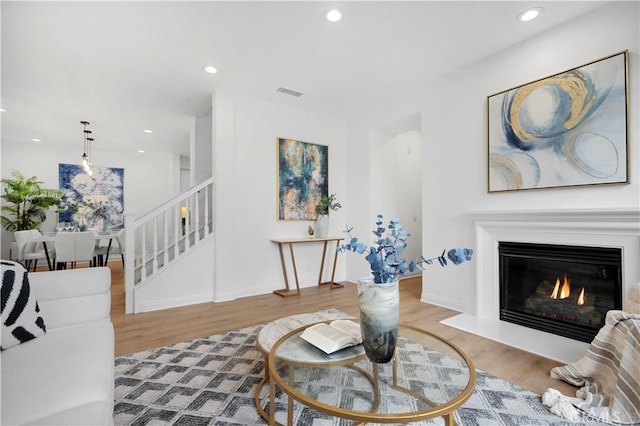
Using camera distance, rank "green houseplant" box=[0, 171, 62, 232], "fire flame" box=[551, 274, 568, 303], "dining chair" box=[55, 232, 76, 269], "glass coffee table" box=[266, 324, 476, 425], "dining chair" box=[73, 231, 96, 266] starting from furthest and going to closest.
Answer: "green houseplant" box=[0, 171, 62, 232]
"dining chair" box=[73, 231, 96, 266]
"dining chair" box=[55, 232, 76, 269]
"fire flame" box=[551, 274, 568, 303]
"glass coffee table" box=[266, 324, 476, 425]

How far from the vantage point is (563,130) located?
249cm

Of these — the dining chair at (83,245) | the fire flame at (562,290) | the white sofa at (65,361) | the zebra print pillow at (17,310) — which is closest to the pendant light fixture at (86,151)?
the dining chair at (83,245)

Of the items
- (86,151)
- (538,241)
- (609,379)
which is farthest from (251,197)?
(86,151)

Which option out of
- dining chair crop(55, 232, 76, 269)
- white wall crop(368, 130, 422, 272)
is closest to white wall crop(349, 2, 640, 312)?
white wall crop(368, 130, 422, 272)

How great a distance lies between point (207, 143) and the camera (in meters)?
4.99

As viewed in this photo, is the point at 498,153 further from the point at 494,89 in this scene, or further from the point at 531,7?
the point at 531,7

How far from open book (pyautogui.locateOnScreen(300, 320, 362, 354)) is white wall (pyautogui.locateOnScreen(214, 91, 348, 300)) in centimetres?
244

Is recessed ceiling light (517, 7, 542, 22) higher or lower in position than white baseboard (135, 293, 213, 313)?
higher

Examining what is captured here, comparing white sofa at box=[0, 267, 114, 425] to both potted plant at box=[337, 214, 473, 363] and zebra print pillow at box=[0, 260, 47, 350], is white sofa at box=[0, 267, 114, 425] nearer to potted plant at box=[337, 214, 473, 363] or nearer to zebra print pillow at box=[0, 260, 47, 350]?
zebra print pillow at box=[0, 260, 47, 350]

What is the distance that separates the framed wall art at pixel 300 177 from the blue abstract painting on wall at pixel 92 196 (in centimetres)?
459

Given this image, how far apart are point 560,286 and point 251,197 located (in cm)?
345

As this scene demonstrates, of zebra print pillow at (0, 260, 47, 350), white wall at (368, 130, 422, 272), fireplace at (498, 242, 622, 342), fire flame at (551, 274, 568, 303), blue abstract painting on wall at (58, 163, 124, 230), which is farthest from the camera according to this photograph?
blue abstract painting on wall at (58, 163, 124, 230)

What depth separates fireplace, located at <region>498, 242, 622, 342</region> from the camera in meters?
2.33

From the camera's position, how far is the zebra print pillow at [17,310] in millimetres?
1354
